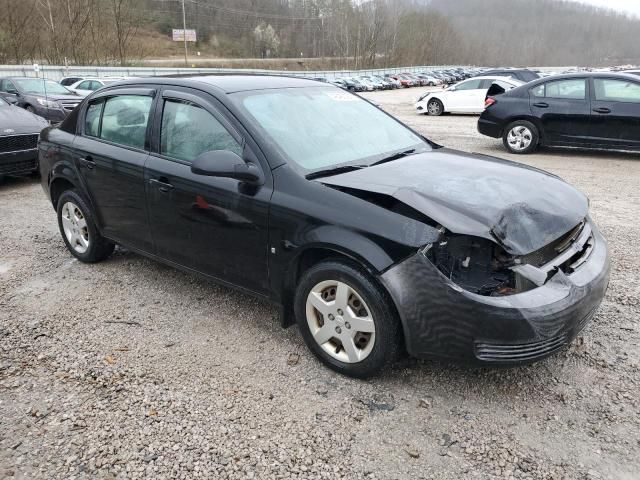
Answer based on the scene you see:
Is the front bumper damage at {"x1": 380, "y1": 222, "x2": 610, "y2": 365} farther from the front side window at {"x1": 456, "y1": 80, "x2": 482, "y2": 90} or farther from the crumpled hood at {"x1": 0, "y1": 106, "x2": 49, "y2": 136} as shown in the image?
the front side window at {"x1": 456, "y1": 80, "x2": 482, "y2": 90}

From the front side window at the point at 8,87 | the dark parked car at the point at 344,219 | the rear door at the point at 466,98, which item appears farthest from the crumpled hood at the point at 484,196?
the rear door at the point at 466,98

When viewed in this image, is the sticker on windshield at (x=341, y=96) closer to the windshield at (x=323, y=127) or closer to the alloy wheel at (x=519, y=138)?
the windshield at (x=323, y=127)

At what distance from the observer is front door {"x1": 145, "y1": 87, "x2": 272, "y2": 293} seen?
10.6ft

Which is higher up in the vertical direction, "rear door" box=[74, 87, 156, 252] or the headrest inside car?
the headrest inside car

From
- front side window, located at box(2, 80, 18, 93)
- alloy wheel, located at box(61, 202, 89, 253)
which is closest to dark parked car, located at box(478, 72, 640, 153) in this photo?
alloy wheel, located at box(61, 202, 89, 253)

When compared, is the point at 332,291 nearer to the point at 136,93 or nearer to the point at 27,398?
the point at 27,398

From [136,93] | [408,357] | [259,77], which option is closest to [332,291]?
[408,357]

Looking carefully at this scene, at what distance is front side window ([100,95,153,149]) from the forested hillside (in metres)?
40.9

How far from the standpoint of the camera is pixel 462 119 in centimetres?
1834

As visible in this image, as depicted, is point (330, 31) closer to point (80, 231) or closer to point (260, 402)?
point (80, 231)

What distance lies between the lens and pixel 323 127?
11.8ft

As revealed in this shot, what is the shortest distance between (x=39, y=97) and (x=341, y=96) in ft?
44.6

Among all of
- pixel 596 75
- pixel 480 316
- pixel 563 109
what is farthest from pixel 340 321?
pixel 596 75

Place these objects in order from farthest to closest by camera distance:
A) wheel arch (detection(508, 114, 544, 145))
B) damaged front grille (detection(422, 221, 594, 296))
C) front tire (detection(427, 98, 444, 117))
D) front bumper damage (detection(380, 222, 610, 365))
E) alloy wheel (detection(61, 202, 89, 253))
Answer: front tire (detection(427, 98, 444, 117))
wheel arch (detection(508, 114, 544, 145))
alloy wheel (detection(61, 202, 89, 253))
damaged front grille (detection(422, 221, 594, 296))
front bumper damage (detection(380, 222, 610, 365))
